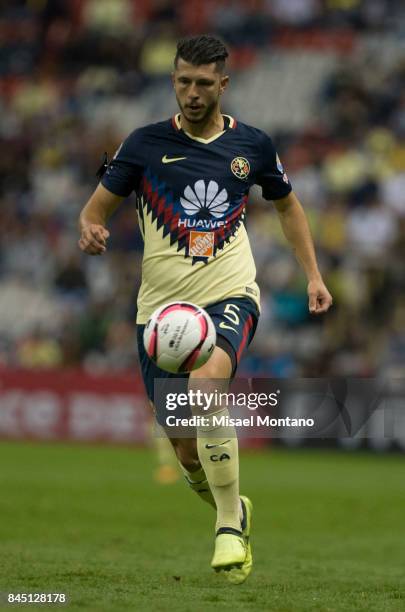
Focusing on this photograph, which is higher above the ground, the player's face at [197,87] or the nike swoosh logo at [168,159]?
the player's face at [197,87]

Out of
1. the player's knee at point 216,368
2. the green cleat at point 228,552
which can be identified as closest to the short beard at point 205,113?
the player's knee at point 216,368

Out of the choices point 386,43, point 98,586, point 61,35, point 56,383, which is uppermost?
point 61,35

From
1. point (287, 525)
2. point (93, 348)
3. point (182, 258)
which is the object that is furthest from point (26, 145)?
point (182, 258)

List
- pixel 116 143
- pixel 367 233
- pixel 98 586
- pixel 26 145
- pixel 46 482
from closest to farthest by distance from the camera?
pixel 98 586 < pixel 46 482 < pixel 367 233 < pixel 116 143 < pixel 26 145

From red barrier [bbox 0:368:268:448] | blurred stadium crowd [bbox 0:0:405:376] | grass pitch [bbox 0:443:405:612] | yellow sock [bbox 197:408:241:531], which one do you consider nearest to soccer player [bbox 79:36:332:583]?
yellow sock [bbox 197:408:241:531]

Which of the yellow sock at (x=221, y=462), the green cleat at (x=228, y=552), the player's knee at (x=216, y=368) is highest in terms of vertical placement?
the player's knee at (x=216, y=368)

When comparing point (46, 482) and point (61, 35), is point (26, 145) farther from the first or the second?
point (46, 482)

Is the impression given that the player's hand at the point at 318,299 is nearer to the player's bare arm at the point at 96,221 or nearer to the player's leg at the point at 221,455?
the player's leg at the point at 221,455

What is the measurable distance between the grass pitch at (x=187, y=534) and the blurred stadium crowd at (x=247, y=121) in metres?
2.23

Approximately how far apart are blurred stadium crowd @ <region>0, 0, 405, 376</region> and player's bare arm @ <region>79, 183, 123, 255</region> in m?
11.4

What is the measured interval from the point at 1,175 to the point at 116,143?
8.48 ft

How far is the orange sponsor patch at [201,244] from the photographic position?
6379 mm

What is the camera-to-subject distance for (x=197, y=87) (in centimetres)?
623

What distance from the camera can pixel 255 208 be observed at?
20875mm
